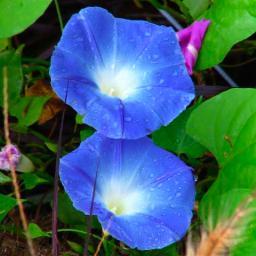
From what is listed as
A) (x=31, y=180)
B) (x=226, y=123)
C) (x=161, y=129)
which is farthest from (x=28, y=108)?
(x=226, y=123)

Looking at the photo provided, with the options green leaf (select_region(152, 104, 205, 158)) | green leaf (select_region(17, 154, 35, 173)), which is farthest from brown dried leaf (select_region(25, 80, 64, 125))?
green leaf (select_region(152, 104, 205, 158))

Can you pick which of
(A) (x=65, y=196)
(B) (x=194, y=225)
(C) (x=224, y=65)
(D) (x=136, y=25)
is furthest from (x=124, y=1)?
(B) (x=194, y=225)

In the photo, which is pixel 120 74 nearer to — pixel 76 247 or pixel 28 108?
pixel 28 108

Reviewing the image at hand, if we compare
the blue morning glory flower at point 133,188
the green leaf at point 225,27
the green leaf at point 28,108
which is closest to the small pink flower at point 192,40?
the green leaf at point 225,27

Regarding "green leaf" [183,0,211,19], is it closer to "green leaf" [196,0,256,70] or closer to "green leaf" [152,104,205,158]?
"green leaf" [196,0,256,70]

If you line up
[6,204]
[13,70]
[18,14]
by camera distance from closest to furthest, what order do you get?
[6,204] < [18,14] < [13,70]

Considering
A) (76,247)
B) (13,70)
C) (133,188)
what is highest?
(13,70)
